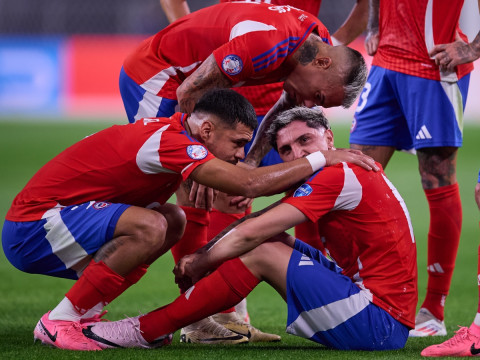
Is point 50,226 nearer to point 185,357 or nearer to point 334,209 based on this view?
point 185,357

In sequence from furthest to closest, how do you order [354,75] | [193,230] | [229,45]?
[193,230] → [354,75] → [229,45]

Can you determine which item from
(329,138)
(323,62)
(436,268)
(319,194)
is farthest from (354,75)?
(436,268)

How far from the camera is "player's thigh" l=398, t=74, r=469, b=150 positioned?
5.07 m

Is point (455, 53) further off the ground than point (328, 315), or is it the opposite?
point (455, 53)

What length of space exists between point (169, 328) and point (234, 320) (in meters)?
0.77

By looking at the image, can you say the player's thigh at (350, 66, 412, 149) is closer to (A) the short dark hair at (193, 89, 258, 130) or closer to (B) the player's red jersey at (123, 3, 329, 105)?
(B) the player's red jersey at (123, 3, 329, 105)

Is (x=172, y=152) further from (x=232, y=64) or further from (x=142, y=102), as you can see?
(x=142, y=102)

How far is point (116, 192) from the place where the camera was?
163 inches

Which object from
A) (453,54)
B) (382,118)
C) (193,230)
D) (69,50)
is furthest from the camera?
(69,50)

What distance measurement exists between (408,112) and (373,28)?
2.43ft

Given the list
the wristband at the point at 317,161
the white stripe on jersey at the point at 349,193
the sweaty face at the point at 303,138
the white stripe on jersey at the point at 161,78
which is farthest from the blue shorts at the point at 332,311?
the white stripe on jersey at the point at 161,78

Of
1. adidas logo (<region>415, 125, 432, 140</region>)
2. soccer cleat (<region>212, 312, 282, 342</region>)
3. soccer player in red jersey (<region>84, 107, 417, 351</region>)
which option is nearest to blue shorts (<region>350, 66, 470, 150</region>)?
adidas logo (<region>415, 125, 432, 140</region>)

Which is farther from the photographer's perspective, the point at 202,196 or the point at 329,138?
the point at 202,196

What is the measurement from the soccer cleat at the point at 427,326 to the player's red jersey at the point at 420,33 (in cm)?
147
